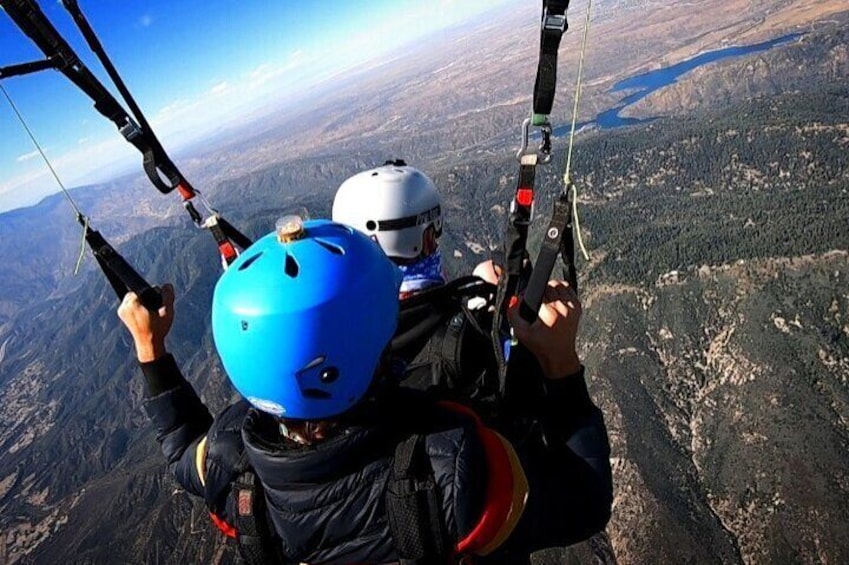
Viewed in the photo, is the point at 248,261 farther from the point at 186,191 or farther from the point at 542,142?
the point at 186,191

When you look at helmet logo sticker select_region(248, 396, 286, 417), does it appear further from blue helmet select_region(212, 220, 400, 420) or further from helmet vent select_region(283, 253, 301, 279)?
helmet vent select_region(283, 253, 301, 279)

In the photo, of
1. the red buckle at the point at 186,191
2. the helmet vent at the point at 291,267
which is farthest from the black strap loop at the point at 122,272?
the helmet vent at the point at 291,267

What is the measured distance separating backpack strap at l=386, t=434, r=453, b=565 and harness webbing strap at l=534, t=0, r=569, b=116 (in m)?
1.76

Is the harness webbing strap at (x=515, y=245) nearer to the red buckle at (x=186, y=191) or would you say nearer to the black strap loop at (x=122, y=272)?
the black strap loop at (x=122, y=272)

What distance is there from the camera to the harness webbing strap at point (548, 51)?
2.40m

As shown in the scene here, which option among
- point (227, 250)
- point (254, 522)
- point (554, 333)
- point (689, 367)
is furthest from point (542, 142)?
point (689, 367)

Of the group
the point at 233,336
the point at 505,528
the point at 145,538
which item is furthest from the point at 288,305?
the point at 145,538

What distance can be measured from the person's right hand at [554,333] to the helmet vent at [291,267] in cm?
111

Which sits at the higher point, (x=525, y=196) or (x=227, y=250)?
(x=525, y=196)

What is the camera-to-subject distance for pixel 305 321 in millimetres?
2174

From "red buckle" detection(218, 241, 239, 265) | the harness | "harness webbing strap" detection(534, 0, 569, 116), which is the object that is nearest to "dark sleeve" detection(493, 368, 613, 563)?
the harness

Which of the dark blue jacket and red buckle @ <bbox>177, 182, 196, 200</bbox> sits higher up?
red buckle @ <bbox>177, 182, 196, 200</bbox>

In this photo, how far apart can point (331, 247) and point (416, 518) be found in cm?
118

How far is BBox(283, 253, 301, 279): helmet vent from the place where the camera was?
2234mm
